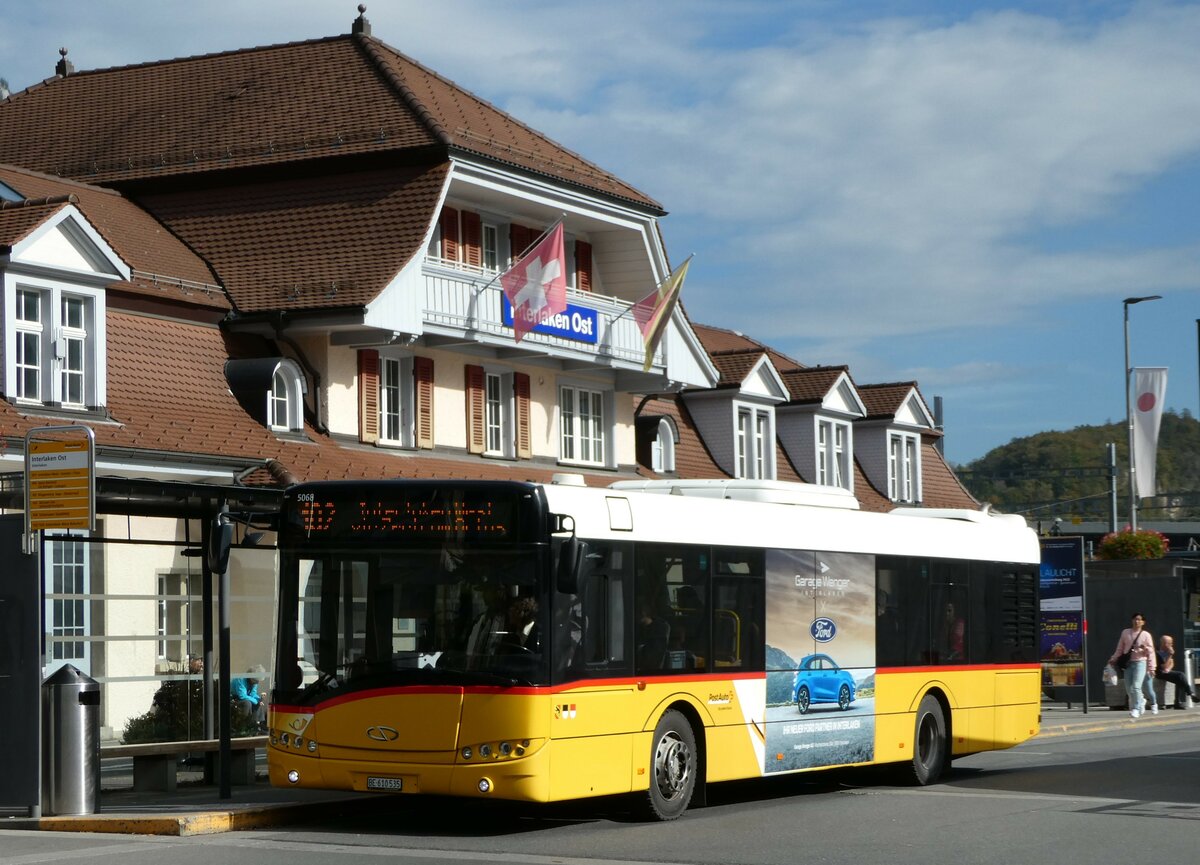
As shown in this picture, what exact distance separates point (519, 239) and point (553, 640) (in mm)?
20902

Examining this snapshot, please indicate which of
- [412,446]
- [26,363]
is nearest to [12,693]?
[26,363]

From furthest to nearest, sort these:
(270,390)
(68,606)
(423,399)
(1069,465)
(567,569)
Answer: (1069,465) → (423,399) → (270,390) → (68,606) → (567,569)

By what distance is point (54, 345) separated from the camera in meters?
25.5

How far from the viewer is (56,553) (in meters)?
24.8

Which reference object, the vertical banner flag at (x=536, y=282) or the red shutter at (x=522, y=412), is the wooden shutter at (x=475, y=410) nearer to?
the red shutter at (x=522, y=412)

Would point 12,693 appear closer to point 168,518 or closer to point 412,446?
point 168,518

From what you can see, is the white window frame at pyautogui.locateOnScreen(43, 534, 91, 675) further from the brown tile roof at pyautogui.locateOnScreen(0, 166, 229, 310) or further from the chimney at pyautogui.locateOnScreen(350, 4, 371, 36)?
the chimney at pyautogui.locateOnScreen(350, 4, 371, 36)

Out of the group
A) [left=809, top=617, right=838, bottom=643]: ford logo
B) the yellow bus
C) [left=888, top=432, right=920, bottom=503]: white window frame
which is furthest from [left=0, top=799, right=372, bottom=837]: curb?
[left=888, top=432, right=920, bottom=503]: white window frame

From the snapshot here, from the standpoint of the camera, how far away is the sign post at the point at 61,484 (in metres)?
15.0

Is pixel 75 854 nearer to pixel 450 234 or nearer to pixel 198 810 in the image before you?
pixel 198 810

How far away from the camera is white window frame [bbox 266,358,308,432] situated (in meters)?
29.5

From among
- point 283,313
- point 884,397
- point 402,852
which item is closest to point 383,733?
point 402,852

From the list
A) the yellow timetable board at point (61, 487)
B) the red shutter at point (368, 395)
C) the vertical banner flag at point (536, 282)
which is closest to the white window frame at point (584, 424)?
the vertical banner flag at point (536, 282)

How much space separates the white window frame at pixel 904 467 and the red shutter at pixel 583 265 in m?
16.7
